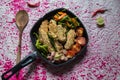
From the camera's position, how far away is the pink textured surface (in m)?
1.17

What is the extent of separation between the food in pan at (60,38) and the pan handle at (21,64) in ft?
0.13

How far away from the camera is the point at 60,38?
1.16 meters

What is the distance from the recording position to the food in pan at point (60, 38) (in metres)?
1.15

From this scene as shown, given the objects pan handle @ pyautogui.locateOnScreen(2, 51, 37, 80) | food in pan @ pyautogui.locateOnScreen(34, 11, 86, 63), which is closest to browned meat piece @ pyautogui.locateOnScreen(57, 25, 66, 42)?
food in pan @ pyautogui.locateOnScreen(34, 11, 86, 63)

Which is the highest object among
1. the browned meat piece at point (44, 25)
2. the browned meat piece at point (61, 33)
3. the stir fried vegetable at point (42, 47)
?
the browned meat piece at point (44, 25)

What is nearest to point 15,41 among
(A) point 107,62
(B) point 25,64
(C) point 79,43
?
(B) point 25,64

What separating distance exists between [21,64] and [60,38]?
7.5 inches

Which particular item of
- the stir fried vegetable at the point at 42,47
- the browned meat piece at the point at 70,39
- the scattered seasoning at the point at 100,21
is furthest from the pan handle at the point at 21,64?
the scattered seasoning at the point at 100,21

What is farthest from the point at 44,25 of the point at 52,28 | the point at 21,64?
the point at 21,64

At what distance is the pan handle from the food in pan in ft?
0.13

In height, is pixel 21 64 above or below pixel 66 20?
below

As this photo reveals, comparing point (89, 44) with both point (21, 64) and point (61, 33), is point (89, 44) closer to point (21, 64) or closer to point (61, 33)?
point (61, 33)

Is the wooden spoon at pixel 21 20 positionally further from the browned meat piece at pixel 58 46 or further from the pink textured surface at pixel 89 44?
the browned meat piece at pixel 58 46

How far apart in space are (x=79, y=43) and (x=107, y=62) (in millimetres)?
152
